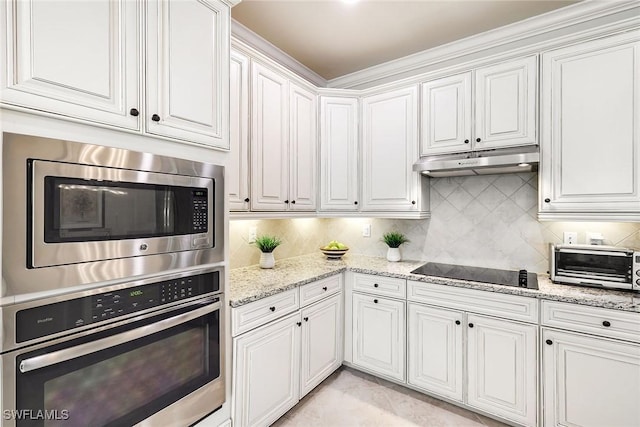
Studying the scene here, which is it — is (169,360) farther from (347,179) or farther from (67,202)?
(347,179)

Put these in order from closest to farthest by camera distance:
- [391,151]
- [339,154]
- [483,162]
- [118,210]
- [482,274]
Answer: [118,210] < [483,162] < [482,274] < [391,151] < [339,154]

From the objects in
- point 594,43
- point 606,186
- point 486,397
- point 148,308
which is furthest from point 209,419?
point 594,43

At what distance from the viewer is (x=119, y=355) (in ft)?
3.96

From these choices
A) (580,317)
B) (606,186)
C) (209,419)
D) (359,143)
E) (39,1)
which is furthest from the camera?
(359,143)

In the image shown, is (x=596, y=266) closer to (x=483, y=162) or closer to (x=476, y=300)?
(x=476, y=300)

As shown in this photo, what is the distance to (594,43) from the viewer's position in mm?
1957

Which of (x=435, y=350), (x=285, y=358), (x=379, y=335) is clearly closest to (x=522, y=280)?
(x=435, y=350)

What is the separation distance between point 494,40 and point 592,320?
2.17 m

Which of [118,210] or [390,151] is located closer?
[118,210]

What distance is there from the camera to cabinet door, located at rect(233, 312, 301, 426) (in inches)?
68.6

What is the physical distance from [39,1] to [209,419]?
5.95ft

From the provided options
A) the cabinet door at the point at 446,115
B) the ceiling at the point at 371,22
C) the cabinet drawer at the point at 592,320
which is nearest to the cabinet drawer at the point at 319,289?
the cabinet door at the point at 446,115

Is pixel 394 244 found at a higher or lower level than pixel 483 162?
lower

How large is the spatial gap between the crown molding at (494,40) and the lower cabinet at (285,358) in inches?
81.2
